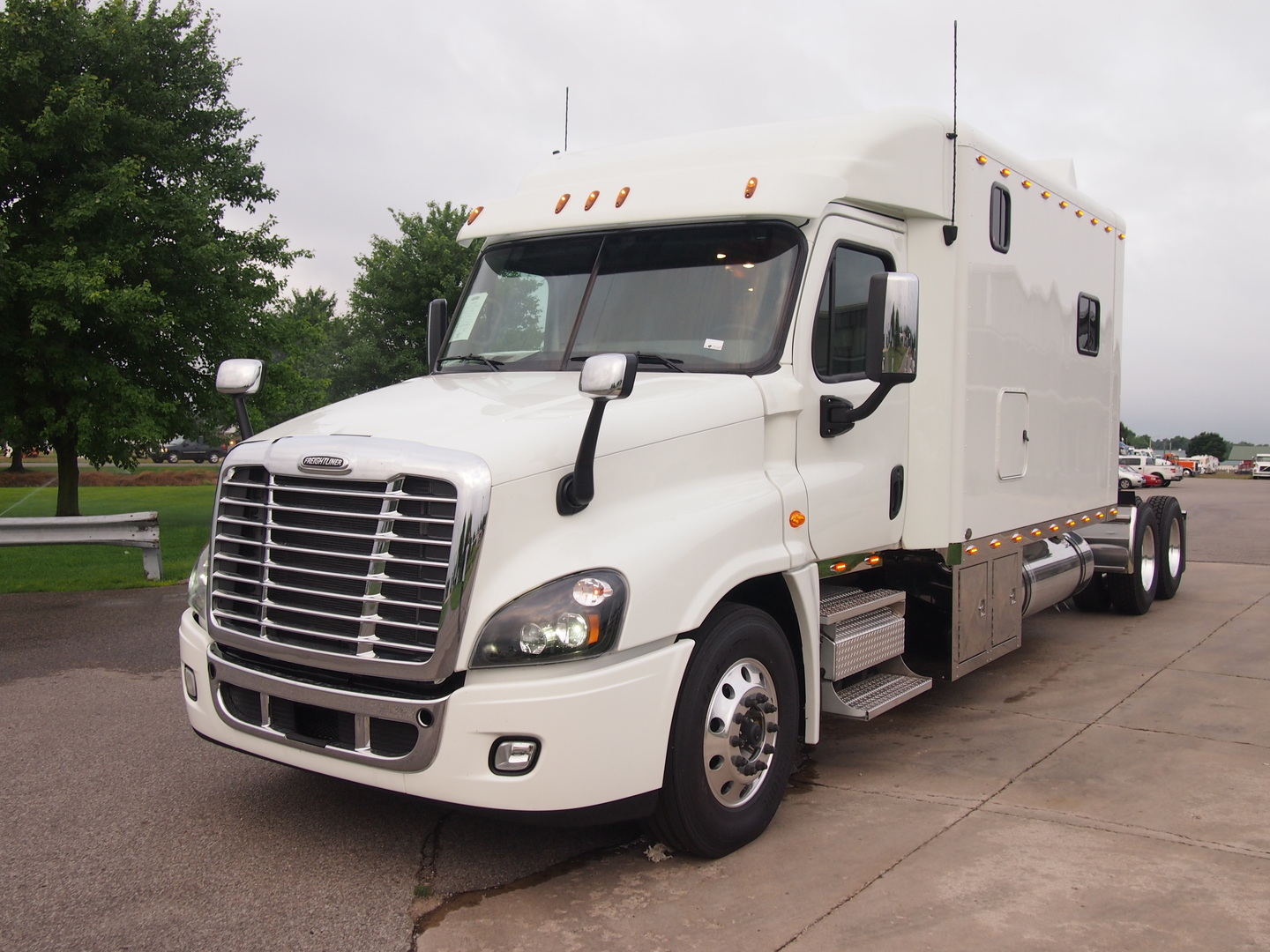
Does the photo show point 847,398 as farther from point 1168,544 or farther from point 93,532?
point 93,532

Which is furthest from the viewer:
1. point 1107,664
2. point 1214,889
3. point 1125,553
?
point 1125,553

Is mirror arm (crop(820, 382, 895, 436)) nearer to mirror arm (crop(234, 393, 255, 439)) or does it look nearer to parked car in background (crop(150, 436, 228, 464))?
mirror arm (crop(234, 393, 255, 439))

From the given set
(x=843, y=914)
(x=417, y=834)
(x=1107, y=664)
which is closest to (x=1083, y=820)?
(x=843, y=914)

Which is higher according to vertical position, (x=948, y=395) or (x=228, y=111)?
(x=228, y=111)

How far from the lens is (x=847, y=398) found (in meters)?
5.15

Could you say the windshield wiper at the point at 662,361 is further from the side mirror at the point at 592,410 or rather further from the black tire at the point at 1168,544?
the black tire at the point at 1168,544

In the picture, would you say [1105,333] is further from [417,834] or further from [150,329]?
[150,329]

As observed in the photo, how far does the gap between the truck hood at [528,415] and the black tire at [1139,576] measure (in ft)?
21.9

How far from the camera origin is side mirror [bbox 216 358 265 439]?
4.84m

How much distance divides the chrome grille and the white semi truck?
13 millimetres

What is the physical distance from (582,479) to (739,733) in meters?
1.26

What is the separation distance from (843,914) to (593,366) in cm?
211

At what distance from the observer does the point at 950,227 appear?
584cm

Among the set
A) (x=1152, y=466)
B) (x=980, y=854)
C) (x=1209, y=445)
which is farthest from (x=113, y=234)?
(x=1209, y=445)
